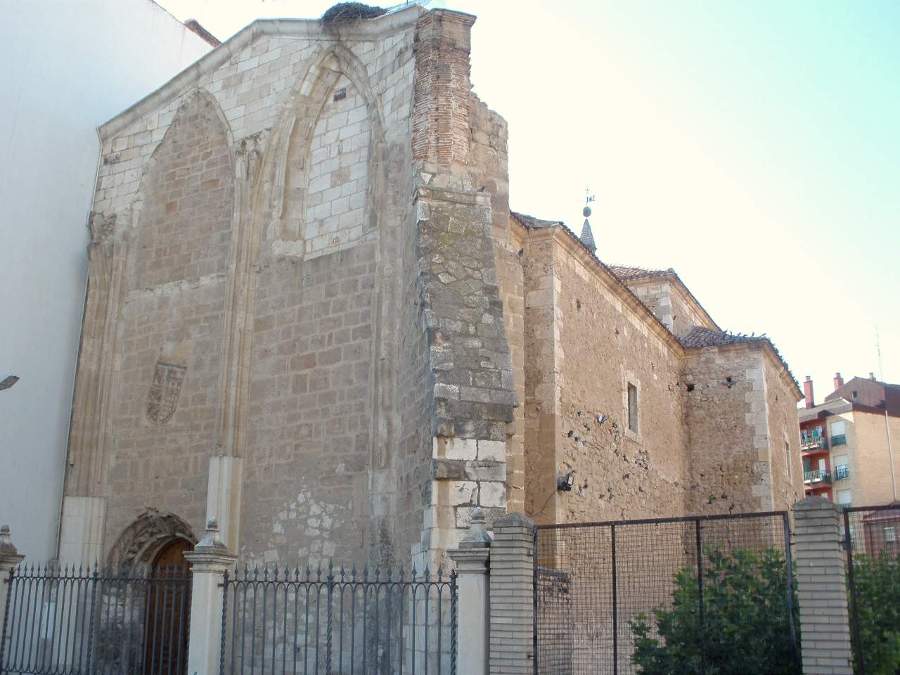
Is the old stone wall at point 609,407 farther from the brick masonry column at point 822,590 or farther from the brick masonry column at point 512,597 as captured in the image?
the brick masonry column at point 822,590

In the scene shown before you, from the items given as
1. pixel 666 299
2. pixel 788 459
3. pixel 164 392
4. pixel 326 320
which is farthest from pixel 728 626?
pixel 788 459

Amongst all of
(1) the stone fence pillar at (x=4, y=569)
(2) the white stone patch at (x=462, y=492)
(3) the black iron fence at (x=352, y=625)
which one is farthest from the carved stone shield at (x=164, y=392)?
(2) the white stone patch at (x=462, y=492)

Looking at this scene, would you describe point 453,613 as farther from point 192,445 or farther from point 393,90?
point 393,90

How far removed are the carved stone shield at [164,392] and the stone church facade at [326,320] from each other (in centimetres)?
3

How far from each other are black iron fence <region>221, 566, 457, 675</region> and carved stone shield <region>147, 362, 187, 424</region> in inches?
96.9

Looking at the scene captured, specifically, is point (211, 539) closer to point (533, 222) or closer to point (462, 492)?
point (462, 492)

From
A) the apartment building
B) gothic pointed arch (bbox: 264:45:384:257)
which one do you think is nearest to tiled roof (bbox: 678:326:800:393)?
gothic pointed arch (bbox: 264:45:384:257)

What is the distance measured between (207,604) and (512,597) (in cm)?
286

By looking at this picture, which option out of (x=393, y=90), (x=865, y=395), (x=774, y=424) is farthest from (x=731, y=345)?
(x=865, y=395)

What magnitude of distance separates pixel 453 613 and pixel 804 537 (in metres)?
2.59

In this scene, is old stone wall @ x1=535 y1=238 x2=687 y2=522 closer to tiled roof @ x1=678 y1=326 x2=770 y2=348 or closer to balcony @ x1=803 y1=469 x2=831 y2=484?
tiled roof @ x1=678 y1=326 x2=770 y2=348

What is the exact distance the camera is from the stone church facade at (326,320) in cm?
1002

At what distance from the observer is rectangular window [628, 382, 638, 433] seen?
1748 centimetres

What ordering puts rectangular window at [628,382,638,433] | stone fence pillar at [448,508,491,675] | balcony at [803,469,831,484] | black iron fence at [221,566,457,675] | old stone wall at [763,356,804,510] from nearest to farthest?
stone fence pillar at [448,508,491,675] < black iron fence at [221,566,457,675] < rectangular window at [628,382,638,433] < old stone wall at [763,356,804,510] < balcony at [803,469,831,484]
